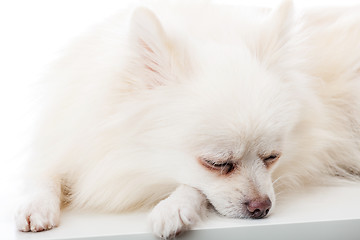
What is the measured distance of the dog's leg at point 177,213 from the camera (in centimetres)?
136

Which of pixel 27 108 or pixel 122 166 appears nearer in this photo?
pixel 122 166

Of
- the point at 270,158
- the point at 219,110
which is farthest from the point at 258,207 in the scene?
the point at 219,110

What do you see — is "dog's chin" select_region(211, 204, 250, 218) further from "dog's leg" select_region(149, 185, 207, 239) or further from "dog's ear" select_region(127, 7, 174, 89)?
"dog's ear" select_region(127, 7, 174, 89)

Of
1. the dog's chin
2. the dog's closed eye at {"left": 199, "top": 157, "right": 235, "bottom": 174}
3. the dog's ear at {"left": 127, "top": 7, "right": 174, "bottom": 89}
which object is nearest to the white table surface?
the dog's chin

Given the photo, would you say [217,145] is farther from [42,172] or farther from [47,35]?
[47,35]

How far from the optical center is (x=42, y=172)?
1653 mm

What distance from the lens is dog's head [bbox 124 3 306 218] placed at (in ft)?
4.73

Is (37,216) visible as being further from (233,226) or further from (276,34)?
(276,34)

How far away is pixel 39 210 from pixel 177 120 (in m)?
0.47

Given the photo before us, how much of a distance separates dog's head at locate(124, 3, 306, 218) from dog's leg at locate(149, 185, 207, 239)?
0.18 feet

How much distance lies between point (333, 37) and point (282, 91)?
28.6 inches

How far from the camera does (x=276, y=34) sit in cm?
166

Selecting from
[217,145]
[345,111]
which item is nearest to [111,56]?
[217,145]

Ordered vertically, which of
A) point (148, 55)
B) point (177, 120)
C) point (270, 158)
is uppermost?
point (148, 55)
